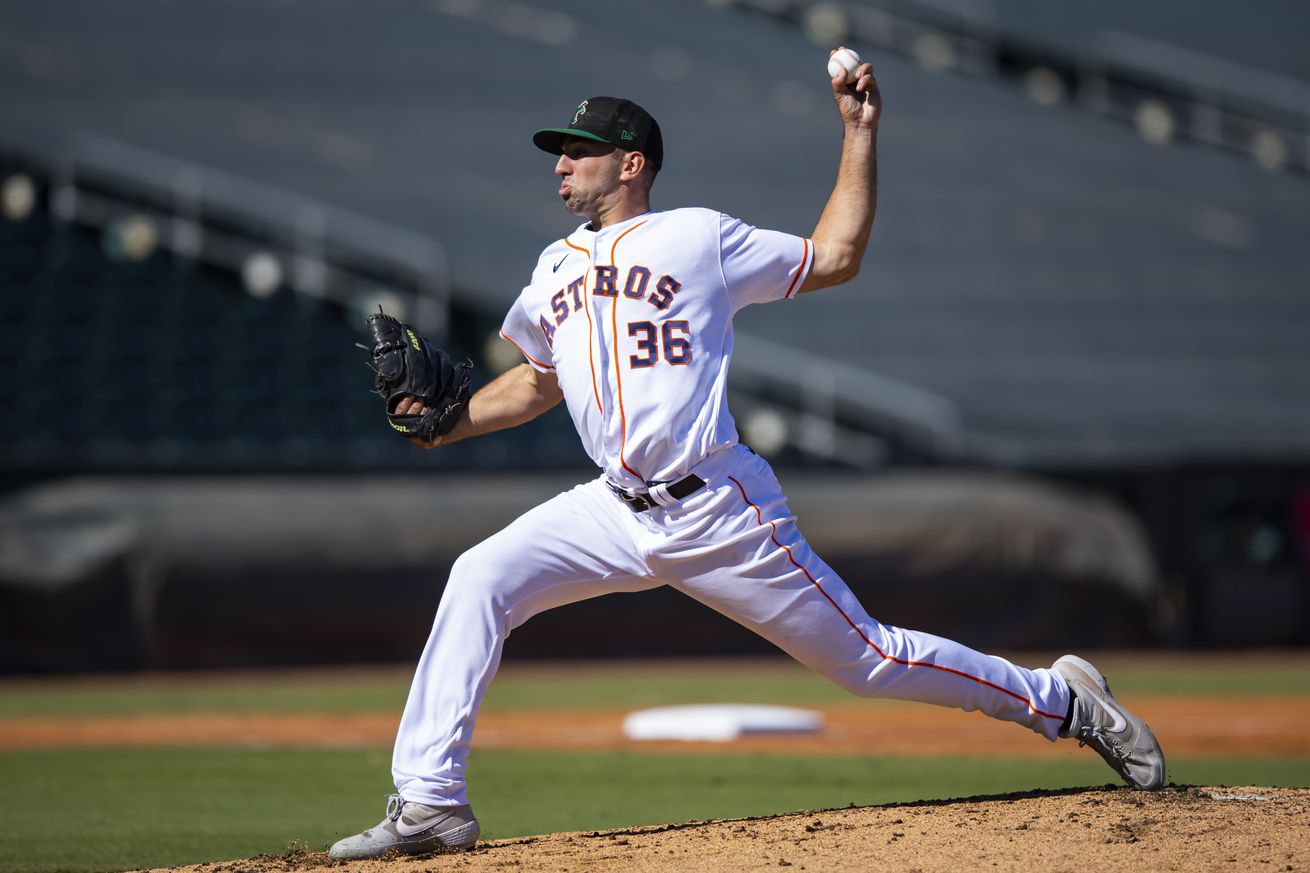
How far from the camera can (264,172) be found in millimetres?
16156

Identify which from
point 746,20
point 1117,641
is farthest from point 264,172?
point 1117,641

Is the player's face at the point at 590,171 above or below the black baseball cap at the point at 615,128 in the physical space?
below

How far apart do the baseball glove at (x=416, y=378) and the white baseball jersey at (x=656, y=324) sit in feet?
1.06

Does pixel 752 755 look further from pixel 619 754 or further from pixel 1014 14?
pixel 1014 14

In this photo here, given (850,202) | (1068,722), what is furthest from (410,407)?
(1068,722)

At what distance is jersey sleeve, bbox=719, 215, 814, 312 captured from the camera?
324cm

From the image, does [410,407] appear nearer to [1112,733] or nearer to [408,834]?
[408,834]

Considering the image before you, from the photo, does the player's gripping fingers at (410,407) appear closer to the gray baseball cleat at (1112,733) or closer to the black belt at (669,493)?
the black belt at (669,493)

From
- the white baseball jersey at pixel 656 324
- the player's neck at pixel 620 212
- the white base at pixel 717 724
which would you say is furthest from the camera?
the white base at pixel 717 724

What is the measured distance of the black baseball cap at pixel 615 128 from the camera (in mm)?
3277

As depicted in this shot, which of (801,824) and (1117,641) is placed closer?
(801,824)

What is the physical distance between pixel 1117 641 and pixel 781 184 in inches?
313

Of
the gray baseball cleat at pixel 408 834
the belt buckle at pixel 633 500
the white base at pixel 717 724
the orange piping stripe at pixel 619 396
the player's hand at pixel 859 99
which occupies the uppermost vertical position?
the player's hand at pixel 859 99

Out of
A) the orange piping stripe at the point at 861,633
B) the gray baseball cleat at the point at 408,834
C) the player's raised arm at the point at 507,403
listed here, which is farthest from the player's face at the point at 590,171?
the gray baseball cleat at the point at 408,834
